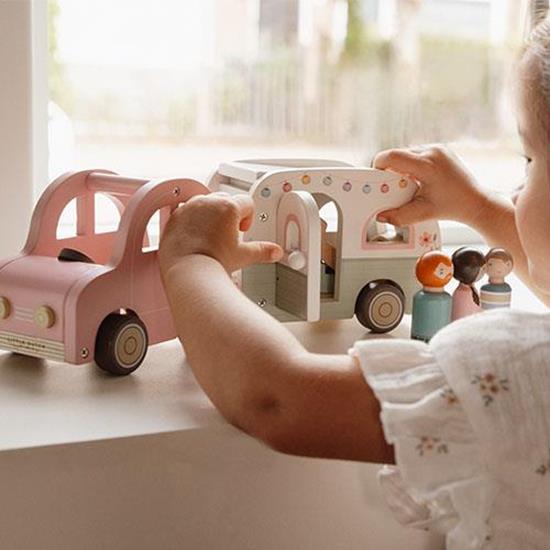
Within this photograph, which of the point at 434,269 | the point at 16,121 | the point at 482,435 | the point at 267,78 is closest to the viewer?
the point at 482,435

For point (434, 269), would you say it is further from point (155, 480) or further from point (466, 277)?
point (155, 480)

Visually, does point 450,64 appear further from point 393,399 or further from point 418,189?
point 393,399

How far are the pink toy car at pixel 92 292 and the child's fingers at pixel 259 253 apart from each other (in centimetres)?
8

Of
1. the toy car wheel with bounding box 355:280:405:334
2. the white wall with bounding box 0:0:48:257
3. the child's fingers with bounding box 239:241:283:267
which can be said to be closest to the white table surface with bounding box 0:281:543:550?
the child's fingers with bounding box 239:241:283:267

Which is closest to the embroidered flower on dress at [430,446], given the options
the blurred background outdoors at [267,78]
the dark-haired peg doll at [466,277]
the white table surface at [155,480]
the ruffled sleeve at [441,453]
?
the ruffled sleeve at [441,453]

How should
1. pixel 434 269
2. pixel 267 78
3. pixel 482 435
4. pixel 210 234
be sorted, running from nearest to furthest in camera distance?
1. pixel 482 435
2. pixel 210 234
3. pixel 434 269
4. pixel 267 78

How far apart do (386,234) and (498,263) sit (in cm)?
12

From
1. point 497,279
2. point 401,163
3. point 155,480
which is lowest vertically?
point 155,480

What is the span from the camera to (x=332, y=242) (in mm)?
1093

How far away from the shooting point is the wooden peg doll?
1.03m

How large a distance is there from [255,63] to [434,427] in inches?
36.9

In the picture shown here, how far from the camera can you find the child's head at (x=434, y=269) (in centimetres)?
103

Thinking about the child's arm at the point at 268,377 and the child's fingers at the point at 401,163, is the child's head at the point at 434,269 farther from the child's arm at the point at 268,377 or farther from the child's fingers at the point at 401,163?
the child's arm at the point at 268,377

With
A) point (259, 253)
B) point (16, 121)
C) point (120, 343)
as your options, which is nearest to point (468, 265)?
point (259, 253)
